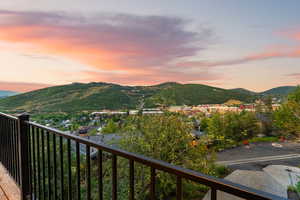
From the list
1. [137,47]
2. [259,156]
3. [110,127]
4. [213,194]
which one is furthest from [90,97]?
[213,194]

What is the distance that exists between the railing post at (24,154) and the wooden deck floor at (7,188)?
0.34 metres

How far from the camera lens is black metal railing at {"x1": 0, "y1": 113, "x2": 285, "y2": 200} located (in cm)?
66

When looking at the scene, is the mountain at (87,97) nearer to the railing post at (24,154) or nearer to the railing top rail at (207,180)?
the railing post at (24,154)

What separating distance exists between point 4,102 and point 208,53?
45.6ft

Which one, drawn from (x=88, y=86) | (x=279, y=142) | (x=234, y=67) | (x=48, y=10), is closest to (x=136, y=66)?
(x=88, y=86)

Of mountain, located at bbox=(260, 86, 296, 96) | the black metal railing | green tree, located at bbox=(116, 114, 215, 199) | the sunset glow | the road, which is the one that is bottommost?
the road

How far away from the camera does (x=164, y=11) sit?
884 centimetres

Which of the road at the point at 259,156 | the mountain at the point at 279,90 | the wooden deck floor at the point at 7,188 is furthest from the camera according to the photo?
the mountain at the point at 279,90

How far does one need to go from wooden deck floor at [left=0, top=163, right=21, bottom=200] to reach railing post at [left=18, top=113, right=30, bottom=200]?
0.34 meters

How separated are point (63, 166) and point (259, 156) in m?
17.5

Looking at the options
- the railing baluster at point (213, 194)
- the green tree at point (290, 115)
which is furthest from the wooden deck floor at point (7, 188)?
the green tree at point (290, 115)

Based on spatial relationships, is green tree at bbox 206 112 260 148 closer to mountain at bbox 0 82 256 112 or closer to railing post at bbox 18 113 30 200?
mountain at bbox 0 82 256 112

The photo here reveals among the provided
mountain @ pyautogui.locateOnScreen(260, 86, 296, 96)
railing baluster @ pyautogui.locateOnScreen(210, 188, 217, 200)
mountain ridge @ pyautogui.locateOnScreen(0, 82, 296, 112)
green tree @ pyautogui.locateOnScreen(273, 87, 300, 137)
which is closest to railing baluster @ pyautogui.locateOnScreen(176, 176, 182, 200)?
railing baluster @ pyautogui.locateOnScreen(210, 188, 217, 200)

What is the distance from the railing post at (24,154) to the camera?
1.94 metres
